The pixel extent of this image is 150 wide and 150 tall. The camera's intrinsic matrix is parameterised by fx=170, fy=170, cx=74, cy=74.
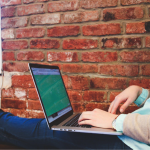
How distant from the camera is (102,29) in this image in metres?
1.26

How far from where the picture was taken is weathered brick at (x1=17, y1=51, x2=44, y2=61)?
1416 mm

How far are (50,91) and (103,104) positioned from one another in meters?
0.48

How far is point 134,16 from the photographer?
120cm

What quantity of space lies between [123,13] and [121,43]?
0.70ft

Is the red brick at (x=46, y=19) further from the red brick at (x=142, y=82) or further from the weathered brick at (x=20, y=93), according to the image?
the red brick at (x=142, y=82)

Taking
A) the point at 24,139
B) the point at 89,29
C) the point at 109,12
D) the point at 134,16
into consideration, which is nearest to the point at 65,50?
the point at 89,29

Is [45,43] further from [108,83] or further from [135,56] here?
[135,56]

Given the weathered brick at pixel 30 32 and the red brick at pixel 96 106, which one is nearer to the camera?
the red brick at pixel 96 106

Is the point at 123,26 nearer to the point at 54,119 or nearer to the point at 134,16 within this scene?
the point at 134,16

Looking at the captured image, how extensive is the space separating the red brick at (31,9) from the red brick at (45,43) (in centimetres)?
24

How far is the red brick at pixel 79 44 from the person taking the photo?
50.6 inches

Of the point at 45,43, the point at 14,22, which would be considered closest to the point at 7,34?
the point at 14,22

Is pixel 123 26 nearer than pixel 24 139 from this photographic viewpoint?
No

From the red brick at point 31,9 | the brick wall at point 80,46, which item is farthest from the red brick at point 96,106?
the red brick at point 31,9
